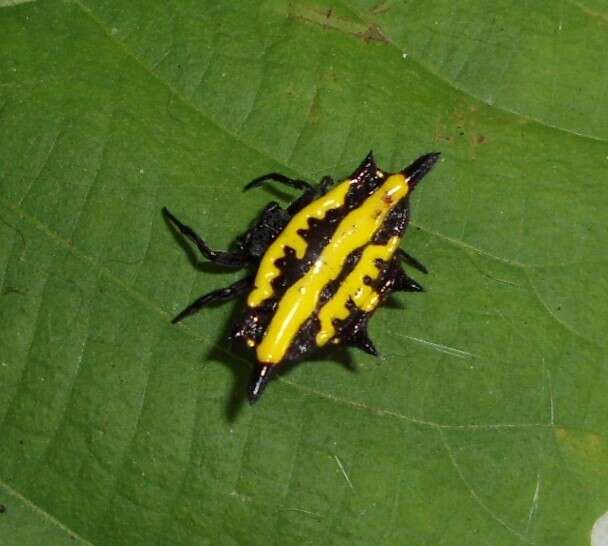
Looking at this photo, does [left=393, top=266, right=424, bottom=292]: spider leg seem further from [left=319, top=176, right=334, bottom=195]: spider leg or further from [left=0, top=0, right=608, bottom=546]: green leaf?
[left=319, top=176, right=334, bottom=195]: spider leg

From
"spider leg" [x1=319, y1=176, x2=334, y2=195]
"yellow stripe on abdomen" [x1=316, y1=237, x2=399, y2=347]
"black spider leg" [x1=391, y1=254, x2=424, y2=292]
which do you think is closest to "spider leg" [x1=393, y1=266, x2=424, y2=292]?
"black spider leg" [x1=391, y1=254, x2=424, y2=292]

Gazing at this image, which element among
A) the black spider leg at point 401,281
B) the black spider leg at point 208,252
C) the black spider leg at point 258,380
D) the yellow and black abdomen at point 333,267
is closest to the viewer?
the black spider leg at point 258,380

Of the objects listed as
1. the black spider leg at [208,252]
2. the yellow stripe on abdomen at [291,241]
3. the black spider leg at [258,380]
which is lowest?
the black spider leg at [258,380]

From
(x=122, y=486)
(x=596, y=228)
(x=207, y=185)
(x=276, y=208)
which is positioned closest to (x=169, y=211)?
(x=207, y=185)

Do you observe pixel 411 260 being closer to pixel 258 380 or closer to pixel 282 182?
pixel 282 182

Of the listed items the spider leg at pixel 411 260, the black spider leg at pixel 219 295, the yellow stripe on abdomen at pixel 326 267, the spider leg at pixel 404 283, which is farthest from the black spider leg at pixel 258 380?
the spider leg at pixel 411 260

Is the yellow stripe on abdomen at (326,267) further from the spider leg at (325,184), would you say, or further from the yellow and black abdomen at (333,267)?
the spider leg at (325,184)

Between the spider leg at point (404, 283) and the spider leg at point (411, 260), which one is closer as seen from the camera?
the spider leg at point (404, 283)
